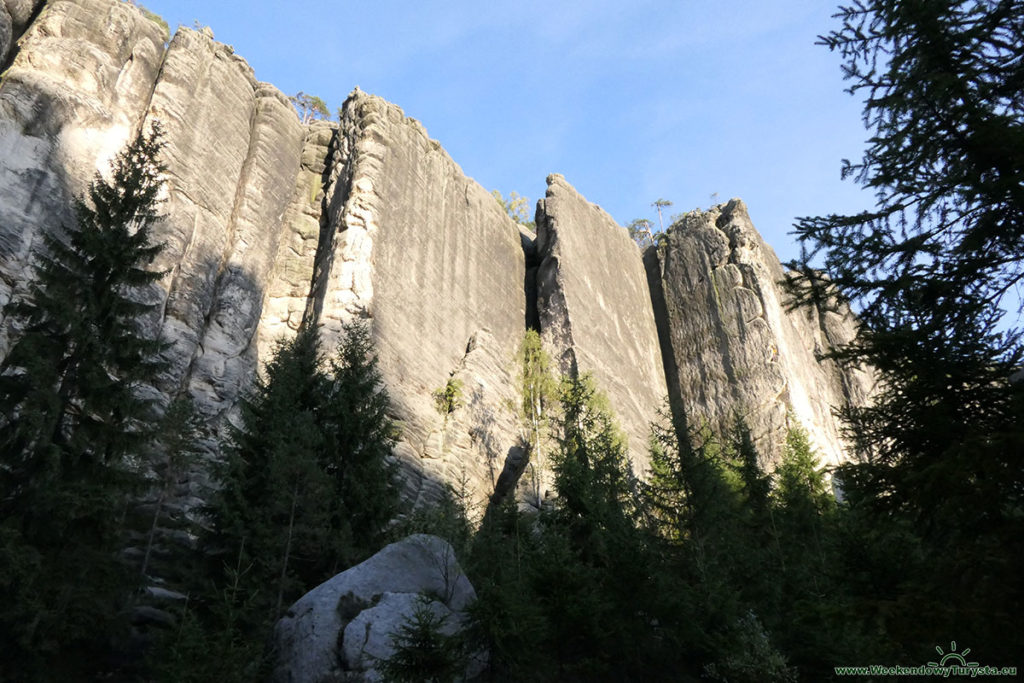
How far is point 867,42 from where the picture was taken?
30.6 ft

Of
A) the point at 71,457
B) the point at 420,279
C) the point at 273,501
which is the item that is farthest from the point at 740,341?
the point at 71,457

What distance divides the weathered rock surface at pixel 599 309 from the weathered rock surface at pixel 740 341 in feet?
6.11

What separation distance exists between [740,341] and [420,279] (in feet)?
60.2

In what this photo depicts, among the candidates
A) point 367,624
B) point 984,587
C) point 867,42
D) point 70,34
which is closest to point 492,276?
point 70,34

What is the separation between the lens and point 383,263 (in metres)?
32.3

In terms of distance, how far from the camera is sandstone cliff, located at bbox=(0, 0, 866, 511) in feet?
87.8

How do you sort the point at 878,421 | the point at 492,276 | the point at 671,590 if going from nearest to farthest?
1. the point at 878,421
2. the point at 671,590
3. the point at 492,276

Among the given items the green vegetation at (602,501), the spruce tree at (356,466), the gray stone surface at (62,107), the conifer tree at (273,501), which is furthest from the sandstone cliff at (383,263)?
the conifer tree at (273,501)

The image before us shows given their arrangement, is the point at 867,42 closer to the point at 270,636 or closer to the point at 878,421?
the point at 878,421

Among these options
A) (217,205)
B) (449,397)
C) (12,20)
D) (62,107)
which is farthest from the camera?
(449,397)

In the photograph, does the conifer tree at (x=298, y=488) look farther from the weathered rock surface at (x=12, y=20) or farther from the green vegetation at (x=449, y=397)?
the weathered rock surface at (x=12, y=20)

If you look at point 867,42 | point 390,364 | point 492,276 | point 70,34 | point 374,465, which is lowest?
point 374,465

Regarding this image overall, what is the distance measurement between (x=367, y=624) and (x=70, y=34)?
28670 mm

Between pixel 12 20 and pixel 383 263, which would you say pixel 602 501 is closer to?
pixel 383 263
